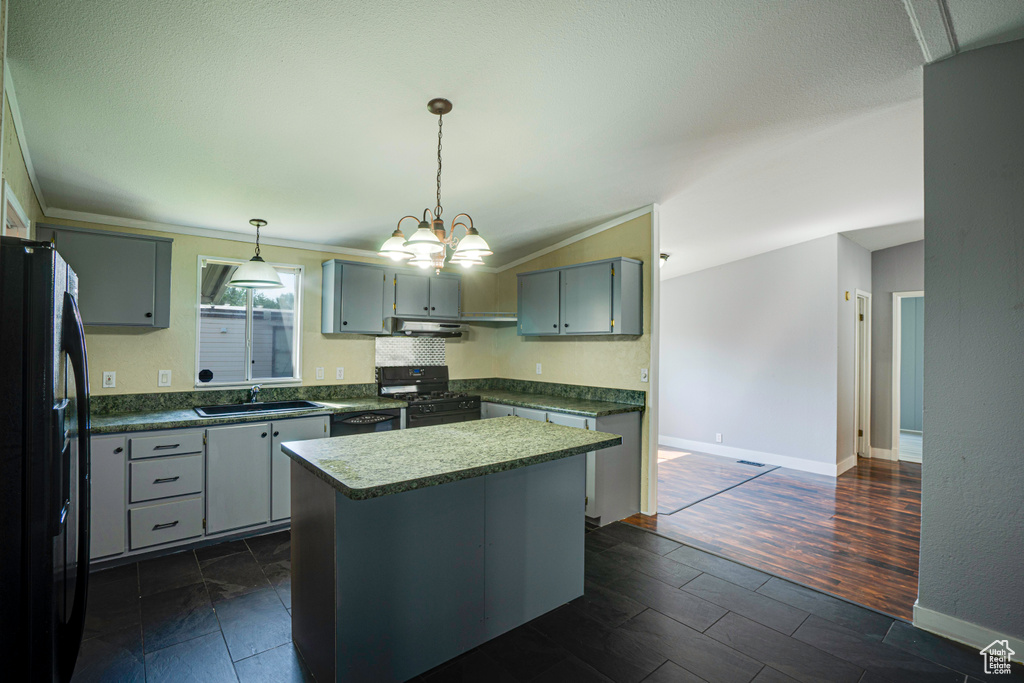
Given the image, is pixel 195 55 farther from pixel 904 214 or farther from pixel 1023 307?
pixel 904 214

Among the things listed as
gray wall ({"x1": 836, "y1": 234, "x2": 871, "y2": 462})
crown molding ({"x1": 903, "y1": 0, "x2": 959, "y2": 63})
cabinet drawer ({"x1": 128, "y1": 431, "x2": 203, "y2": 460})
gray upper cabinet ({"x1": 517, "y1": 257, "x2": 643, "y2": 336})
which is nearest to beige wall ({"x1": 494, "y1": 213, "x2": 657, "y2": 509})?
gray upper cabinet ({"x1": 517, "y1": 257, "x2": 643, "y2": 336})

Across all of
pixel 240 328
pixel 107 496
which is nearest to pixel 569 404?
pixel 240 328

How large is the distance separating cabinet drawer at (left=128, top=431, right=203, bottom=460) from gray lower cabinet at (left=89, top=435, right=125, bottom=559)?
68mm

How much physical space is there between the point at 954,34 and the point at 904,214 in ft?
9.84

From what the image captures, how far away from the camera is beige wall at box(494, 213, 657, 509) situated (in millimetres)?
4008

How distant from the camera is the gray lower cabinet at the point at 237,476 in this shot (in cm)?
323

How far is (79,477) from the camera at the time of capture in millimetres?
1604

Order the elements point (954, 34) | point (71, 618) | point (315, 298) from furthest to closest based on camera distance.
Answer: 1. point (315, 298)
2. point (954, 34)
3. point (71, 618)

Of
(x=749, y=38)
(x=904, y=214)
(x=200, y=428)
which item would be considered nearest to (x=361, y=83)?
(x=749, y=38)

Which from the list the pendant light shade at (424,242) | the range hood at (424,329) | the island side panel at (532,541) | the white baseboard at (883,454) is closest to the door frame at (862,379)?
the white baseboard at (883,454)

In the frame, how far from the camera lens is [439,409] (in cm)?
438

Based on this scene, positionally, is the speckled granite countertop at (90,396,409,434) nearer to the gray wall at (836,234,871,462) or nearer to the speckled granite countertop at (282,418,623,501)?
the speckled granite countertop at (282,418,623,501)

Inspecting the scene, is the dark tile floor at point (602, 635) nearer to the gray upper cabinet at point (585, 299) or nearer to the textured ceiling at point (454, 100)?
the gray upper cabinet at point (585, 299)

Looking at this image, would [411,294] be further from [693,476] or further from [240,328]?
[693,476]
